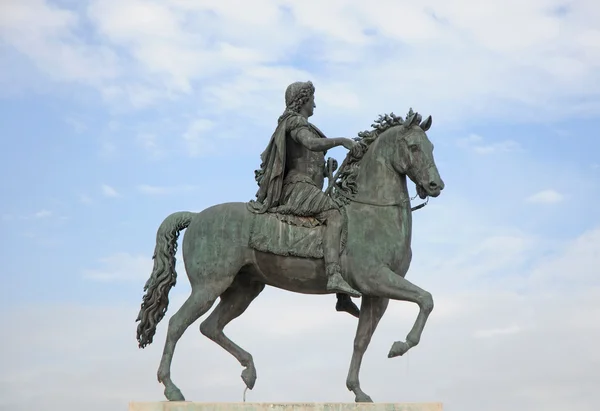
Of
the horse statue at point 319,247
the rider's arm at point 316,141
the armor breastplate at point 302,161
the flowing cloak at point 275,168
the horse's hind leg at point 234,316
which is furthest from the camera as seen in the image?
the armor breastplate at point 302,161

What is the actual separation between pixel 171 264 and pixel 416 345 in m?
3.18

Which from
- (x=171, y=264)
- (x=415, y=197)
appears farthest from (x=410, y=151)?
(x=171, y=264)

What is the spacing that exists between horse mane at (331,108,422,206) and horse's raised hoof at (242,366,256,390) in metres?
2.28

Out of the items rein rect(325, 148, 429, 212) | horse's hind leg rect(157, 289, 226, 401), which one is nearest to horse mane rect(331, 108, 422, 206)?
rein rect(325, 148, 429, 212)

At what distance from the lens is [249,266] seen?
1334 centimetres

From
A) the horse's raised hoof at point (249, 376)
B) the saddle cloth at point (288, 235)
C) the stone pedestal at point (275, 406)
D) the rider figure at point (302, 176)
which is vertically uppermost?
the rider figure at point (302, 176)

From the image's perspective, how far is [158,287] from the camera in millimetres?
13398

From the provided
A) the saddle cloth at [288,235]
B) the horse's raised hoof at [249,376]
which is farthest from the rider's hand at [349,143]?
the horse's raised hoof at [249,376]

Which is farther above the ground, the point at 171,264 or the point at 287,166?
the point at 287,166

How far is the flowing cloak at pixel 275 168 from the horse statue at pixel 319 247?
185mm

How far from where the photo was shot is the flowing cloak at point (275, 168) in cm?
1334

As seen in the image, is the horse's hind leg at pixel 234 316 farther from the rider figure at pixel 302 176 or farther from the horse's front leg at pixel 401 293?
the horse's front leg at pixel 401 293

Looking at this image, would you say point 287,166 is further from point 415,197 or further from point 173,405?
point 173,405

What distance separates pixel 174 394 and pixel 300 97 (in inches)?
154
